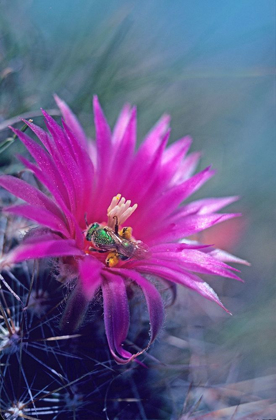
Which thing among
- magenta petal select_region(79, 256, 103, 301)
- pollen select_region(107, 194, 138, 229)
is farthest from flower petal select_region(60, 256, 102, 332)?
pollen select_region(107, 194, 138, 229)

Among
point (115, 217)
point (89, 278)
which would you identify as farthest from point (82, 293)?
point (115, 217)

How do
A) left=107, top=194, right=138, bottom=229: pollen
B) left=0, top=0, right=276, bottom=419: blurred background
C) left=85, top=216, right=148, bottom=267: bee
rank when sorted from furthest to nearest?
1. left=0, top=0, right=276, bottom=419: blurred background
2. left=107, top=194, right=138, bottom=229: pollen
3. left=85, top=216, right=148, bottom=267: bee

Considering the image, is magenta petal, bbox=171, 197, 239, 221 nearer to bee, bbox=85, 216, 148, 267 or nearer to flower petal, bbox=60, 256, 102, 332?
bee, bbox=85, 216, 148, 267

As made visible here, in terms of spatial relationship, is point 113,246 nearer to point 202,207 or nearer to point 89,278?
point 89,278

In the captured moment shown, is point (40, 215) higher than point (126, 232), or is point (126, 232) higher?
point (40, 215)

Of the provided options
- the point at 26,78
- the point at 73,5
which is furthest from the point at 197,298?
the point at 73,5

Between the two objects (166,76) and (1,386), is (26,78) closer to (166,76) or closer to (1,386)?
(166,76)

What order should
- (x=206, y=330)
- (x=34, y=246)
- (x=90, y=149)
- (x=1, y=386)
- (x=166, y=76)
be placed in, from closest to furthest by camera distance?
(x=34, y=246) → (x=1, y=386) → (x=90, y=149) → (x=206, y=330) → (x=166, y=76)

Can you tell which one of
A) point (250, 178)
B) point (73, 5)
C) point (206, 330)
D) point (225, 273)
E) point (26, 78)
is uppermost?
point (73, 5)
